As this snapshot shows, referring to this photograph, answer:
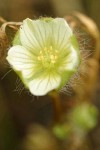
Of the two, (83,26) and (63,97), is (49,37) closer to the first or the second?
(83,26)

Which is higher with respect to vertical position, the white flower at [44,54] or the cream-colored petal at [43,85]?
the white flower at [44,54]

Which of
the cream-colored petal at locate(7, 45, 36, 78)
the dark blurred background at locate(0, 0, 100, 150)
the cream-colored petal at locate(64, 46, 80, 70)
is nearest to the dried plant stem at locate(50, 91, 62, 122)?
the dark blurred background at locate(0, 0, 100, 150)

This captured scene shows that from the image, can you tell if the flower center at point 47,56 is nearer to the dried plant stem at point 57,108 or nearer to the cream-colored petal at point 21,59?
the cream-colored petal at point 21,59

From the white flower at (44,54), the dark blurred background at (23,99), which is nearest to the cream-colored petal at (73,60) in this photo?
the white flower at (44,54)

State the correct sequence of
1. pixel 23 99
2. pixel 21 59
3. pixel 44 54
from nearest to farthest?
pixel 21 59
pixel 44 54
pixel 23 99

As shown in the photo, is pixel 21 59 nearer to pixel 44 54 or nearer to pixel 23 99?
pixel 44 54

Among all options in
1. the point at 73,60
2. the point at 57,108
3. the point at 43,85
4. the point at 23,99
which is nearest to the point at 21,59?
the point at 43,85

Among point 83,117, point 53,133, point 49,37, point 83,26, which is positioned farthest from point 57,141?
point 49,37
